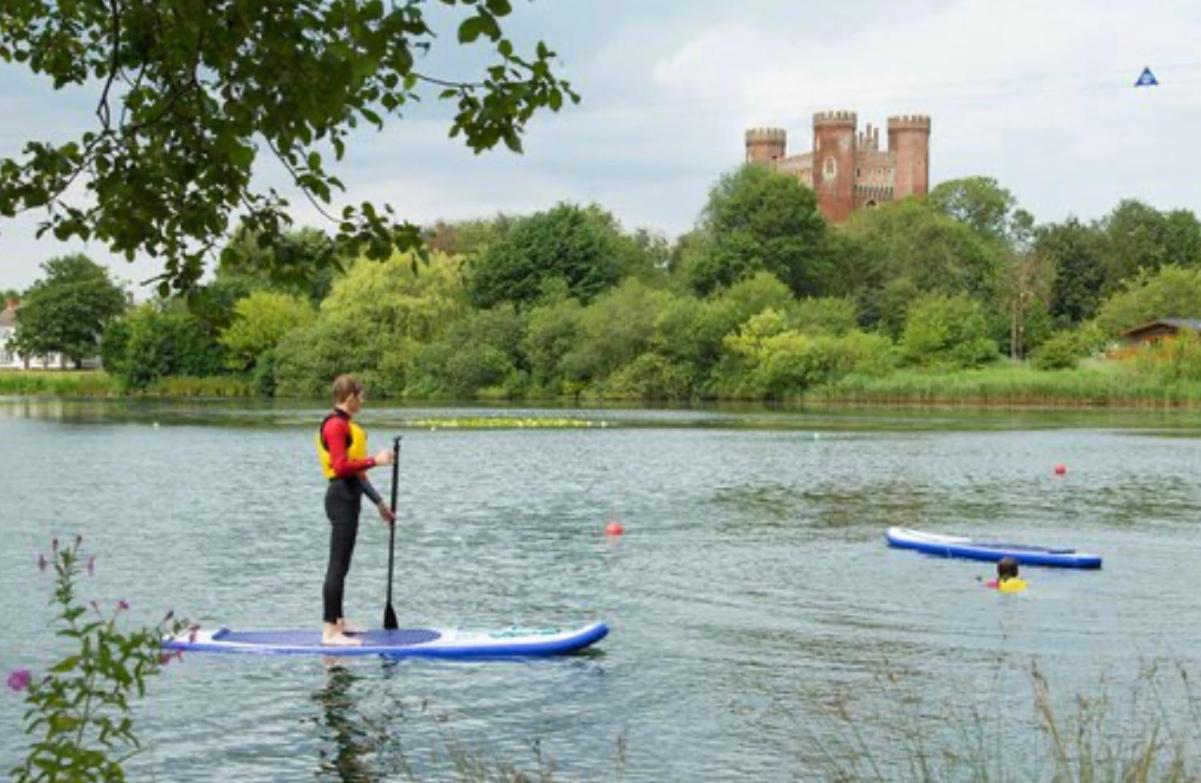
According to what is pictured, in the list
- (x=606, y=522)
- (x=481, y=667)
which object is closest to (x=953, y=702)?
(x=481, y=667)

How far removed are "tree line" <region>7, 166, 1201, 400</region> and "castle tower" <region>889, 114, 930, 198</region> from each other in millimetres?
41916

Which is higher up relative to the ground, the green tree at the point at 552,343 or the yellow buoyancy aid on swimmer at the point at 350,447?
the green tree at the point at 552,343

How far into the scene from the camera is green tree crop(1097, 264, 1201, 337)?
113625mm

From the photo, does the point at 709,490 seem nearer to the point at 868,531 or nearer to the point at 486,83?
the point at 868,531

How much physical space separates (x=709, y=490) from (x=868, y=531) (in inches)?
372

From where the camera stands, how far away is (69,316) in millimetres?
150250

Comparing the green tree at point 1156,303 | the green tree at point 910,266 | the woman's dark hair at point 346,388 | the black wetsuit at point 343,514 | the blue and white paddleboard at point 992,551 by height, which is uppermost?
the green tree at point 910,266

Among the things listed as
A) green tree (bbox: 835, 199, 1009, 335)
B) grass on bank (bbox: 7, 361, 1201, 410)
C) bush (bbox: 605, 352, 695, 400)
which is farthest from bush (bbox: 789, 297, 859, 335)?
bush (bbox: 605, 352, 695, 400)

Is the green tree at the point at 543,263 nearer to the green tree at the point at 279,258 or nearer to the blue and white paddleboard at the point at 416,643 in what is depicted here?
the blue and white paddleboard at the point at 416,643

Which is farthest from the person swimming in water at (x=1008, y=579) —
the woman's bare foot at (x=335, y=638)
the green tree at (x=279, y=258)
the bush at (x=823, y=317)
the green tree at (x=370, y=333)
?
the green tree at (x=370, y=333)

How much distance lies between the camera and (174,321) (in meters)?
118

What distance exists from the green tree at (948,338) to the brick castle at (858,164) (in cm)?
7806

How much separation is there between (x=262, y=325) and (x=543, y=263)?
19.9m

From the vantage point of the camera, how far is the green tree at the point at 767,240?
117000 millimetres
